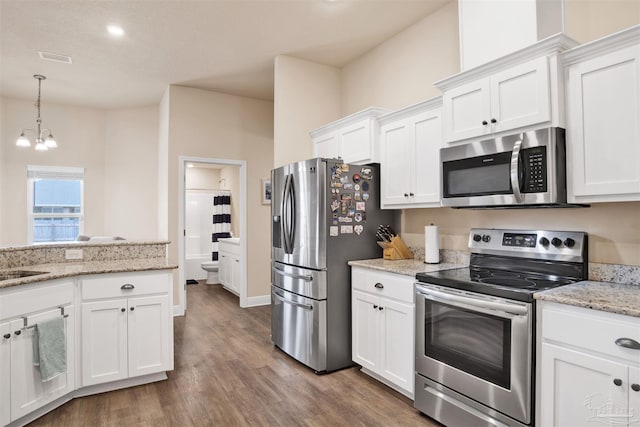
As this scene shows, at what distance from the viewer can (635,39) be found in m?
1.72

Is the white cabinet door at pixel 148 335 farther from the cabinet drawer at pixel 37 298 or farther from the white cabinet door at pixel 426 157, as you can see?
the white cabinet door at pixel 426 157

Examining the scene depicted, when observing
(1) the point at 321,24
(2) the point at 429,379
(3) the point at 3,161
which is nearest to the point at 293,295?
(2) the point at 429,379

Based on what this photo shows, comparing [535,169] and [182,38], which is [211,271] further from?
[535,169]

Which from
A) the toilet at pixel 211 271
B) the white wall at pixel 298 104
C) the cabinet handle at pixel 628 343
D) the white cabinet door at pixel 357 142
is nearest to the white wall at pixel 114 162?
the toilet at pixel 211 271

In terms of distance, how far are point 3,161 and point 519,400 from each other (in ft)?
21.9

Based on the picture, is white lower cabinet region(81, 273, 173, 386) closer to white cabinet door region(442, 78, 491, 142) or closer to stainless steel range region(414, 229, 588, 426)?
stainless steel range region(414, 229, 588, 426)

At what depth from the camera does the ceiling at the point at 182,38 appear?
3094 millimetres

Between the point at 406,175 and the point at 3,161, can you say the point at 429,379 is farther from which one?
the point at 3,161

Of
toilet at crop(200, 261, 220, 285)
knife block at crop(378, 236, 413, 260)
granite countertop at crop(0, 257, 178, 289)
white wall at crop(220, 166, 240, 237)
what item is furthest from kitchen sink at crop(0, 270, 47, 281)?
white wall at crop(220, 166, 240, 237)

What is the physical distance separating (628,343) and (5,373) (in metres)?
3.18

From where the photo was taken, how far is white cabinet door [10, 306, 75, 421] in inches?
86.0

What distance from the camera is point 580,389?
162 cm

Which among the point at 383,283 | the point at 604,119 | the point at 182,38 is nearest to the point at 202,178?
the point at 182,38

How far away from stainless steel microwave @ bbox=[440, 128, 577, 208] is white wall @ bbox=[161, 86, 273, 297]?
10.9ft
